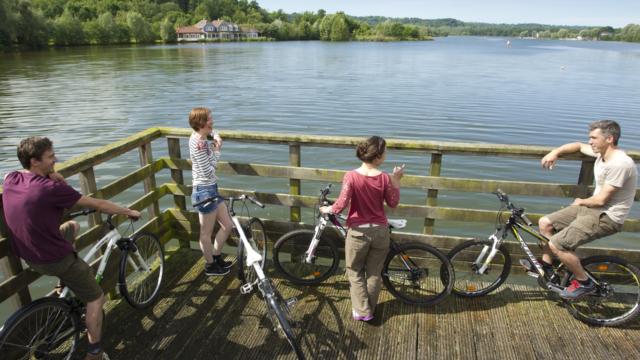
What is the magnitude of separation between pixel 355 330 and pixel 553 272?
227 cm

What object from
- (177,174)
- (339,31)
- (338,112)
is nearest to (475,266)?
(177,174)

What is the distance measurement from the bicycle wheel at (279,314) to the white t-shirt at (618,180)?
3170 mm

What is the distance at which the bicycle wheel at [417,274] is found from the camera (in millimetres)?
4730

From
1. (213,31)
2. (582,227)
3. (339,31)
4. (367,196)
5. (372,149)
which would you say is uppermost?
(339,31)

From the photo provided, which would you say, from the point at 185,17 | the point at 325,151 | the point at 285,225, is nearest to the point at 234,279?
the point at 285,225

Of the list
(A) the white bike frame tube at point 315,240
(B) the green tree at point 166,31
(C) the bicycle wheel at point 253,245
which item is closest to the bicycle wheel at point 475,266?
(A) the white bike frame tube at point 315,240

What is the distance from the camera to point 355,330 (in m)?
4.30

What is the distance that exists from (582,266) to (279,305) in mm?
3170

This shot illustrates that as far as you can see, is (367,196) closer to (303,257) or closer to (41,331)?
(303,257)

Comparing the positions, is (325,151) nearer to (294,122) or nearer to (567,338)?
(294,122)

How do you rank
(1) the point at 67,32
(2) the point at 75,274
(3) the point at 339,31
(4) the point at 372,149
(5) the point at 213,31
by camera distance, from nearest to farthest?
1. (2) the point at 75,274
2. (4) the point at 372,149
3. (1) the point at 67,32
4. (5) the point at 213,31
5. (3) the point at 339,31

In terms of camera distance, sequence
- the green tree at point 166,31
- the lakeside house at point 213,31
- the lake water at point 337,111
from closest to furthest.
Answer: the lake water at point 337,111
the green tree at point 166,31
the lakeside house at point 213,31

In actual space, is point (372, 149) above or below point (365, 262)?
above

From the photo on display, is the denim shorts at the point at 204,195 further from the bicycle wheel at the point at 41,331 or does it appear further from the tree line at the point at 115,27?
the tree line at the point at 115,27
